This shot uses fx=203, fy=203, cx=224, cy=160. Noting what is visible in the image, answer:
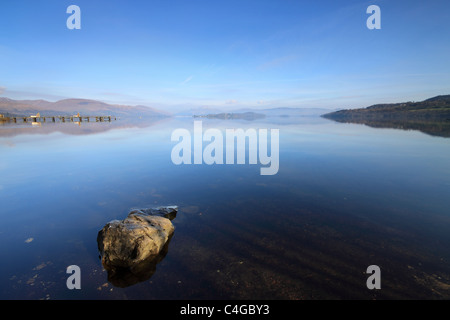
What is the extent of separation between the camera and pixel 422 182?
14.2 meters

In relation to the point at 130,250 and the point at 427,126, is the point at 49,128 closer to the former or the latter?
the point at 130,250

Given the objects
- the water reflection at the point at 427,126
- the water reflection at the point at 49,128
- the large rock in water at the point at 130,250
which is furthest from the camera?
the water reflection at the point at 49,128

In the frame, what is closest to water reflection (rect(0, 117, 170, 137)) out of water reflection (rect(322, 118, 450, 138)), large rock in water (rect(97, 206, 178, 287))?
large rock in water (rect(97, 206, 178, 287))

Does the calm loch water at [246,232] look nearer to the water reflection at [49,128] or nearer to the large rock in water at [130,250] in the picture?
the large rock in water at [130,250]

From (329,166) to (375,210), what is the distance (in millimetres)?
9215

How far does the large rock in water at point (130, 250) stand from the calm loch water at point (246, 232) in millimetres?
299

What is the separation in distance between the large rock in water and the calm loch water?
0.30 m

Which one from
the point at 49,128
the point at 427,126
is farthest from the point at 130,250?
the point at 427,126

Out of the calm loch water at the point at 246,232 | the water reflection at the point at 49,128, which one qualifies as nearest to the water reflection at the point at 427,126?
the calm loch water at the point at 246,232

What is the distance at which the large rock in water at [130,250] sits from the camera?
21.6ft

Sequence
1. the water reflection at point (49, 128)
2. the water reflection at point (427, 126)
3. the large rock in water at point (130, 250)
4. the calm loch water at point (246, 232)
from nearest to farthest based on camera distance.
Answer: the calm loch water at point (246, 232)
the large rock in water at point (130, 250)
the water reflection at point (427, 126)
the water reflection at point (49, 128)

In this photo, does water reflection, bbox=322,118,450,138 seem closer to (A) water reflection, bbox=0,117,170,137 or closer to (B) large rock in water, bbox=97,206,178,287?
(B) large rock in water, bbox=97,206,178,287

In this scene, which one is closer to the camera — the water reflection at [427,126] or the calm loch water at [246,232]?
the calm loch water at [246,232]
